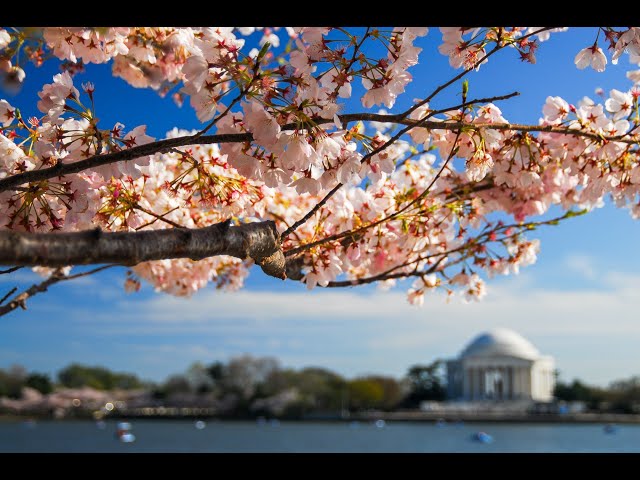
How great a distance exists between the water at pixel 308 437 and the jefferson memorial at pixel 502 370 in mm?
4645

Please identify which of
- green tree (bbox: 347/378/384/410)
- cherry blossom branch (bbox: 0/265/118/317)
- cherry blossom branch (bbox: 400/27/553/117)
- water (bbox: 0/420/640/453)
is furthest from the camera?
green tree (bbox: 347/378/384/410)

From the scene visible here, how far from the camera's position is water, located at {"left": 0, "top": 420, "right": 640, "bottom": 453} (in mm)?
45938

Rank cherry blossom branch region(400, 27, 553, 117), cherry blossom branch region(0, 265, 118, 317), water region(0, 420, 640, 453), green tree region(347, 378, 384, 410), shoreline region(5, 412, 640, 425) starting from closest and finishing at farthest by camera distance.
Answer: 1. cherry blossom branch region(400, 27, 553, 117)
2. cherry blossom branch region(0, 265, 118, 317)
3. water region(0, 420, 640, 453)
4. shoreline region(5, 412, 640, 425)
5. green tree region(347, 378, 384, 410)

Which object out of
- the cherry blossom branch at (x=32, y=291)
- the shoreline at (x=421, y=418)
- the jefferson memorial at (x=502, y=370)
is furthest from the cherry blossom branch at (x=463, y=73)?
the jefferson memorial at (x=502, y=370)

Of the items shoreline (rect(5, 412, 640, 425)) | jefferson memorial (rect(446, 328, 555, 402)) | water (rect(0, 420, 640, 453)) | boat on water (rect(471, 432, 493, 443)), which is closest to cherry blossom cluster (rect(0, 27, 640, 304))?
water (rect(0, 420, 640, 453))

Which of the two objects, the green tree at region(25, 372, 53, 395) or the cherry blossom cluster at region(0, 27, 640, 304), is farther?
the green tree at region(25, 372, 53, 395)

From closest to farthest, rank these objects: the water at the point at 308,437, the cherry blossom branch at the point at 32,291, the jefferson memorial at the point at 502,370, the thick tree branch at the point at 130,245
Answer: the thick tree branch at the point at 130,245 → the cherry blossom branch at the point at 32,291 → the water at the point at 308,437 → the jefferson memorial at the point at 502,370

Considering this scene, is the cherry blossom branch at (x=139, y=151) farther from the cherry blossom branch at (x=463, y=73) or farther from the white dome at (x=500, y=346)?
the white dome at (x=500, y=346)

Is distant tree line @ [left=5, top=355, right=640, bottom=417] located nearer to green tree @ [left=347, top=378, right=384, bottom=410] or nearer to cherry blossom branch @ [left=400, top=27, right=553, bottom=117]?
green tree @ [left=347, top=378, right=384, bottom=410]

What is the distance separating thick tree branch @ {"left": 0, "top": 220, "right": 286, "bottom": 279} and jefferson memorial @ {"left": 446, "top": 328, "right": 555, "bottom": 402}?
64.3 metres

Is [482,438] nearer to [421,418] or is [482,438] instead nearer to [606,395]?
[421,418]

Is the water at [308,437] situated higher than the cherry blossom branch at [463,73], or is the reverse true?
the cherry blossom branch at [463,73]

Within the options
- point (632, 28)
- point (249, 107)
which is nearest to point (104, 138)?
point (249, 107)

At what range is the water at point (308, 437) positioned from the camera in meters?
45.9
